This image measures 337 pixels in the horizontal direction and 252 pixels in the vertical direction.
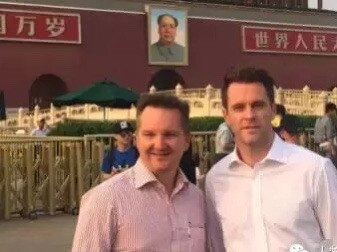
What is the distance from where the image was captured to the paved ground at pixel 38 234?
10.1m

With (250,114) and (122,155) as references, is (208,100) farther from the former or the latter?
(250,114)

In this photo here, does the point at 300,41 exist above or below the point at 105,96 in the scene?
above

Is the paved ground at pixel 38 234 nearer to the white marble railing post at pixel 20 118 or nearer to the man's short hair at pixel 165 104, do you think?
the man's short hair at pixel 165 104

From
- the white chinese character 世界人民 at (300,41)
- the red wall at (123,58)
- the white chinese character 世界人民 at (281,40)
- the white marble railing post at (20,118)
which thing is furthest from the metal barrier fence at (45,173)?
the white chinese character 世界人民 at (300,41)

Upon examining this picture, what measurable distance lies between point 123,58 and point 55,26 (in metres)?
3.56

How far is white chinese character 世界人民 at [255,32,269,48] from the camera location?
42.0 m

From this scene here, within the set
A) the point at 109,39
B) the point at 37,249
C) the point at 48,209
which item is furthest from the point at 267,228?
the point at 109,39

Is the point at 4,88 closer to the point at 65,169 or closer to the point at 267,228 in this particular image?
the point at 65,169

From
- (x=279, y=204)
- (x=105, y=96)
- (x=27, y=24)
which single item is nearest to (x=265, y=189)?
(x=279, y=204)

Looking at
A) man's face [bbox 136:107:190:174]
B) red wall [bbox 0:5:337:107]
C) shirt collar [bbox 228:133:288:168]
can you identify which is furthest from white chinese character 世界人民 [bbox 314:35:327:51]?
man's face [bbox 136:107:190:174]

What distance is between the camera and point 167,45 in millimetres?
38281

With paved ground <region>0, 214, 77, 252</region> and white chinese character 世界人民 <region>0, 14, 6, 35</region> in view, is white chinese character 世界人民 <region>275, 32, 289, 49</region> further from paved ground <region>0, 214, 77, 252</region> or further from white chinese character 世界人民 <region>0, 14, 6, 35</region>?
paved ground <region>0, 214, 77, 252</region>

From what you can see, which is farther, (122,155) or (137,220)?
(122,155)

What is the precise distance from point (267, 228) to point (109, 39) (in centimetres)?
3451
